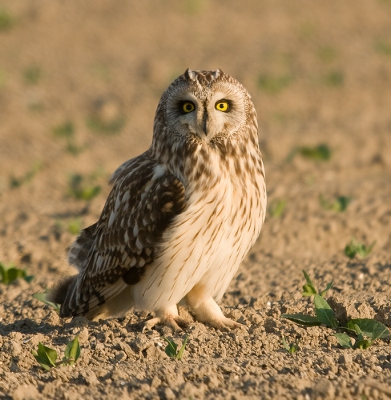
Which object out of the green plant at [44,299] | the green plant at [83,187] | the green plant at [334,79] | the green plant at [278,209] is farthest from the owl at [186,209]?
the green plant at [334,79]

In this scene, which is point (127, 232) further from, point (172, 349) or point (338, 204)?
point (338, 204)

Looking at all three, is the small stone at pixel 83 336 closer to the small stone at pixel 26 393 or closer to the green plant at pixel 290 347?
the small stone at pixel 26 393

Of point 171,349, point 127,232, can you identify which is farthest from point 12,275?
point 171,349

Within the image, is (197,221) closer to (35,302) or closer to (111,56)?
(35,302)

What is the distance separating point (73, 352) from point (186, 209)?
108 cm

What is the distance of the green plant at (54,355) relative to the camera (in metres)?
4.70

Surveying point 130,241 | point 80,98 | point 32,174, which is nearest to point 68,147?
point 32,174

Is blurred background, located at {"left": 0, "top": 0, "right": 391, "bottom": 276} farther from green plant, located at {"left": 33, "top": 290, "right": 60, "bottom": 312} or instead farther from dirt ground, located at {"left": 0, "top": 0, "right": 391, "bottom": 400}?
green plant, located at {"left": 33, "top": 290, "right": 60, "bottom": 312}

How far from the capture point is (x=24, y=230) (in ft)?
26.9

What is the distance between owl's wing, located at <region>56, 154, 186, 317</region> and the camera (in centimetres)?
520

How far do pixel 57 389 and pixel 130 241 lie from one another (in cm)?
126

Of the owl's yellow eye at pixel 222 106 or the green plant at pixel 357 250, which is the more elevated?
the owl's yellow eye at pixel 222 106

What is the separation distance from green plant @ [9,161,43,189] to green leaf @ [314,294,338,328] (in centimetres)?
571

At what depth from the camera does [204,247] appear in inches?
203
